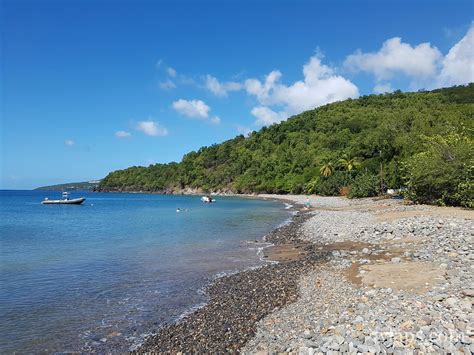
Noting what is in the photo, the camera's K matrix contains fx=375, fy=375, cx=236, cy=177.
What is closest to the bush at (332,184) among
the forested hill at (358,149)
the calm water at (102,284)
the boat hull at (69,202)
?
the forested hill at (358,149)

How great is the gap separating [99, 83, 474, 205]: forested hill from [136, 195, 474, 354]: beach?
60.7 feet

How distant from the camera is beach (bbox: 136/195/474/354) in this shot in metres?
8.30

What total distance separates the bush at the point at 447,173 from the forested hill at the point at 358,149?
10 centimetres

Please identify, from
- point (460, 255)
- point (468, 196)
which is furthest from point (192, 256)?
point (468, 196)

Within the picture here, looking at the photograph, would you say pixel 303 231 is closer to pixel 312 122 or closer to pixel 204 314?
pixel 204 314

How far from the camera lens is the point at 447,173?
3397 centimetres

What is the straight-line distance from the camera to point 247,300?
13836 mm

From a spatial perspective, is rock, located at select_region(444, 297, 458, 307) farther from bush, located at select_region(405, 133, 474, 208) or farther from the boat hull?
the boat hull

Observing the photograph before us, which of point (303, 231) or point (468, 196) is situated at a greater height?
point (468, 196)

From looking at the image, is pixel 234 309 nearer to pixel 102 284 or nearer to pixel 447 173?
pixel 102 284

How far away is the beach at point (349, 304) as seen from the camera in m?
8.30

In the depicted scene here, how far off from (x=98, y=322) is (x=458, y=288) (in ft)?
38.0

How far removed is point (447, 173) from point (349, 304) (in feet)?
92.1

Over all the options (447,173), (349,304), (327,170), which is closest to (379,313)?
(349,304)
